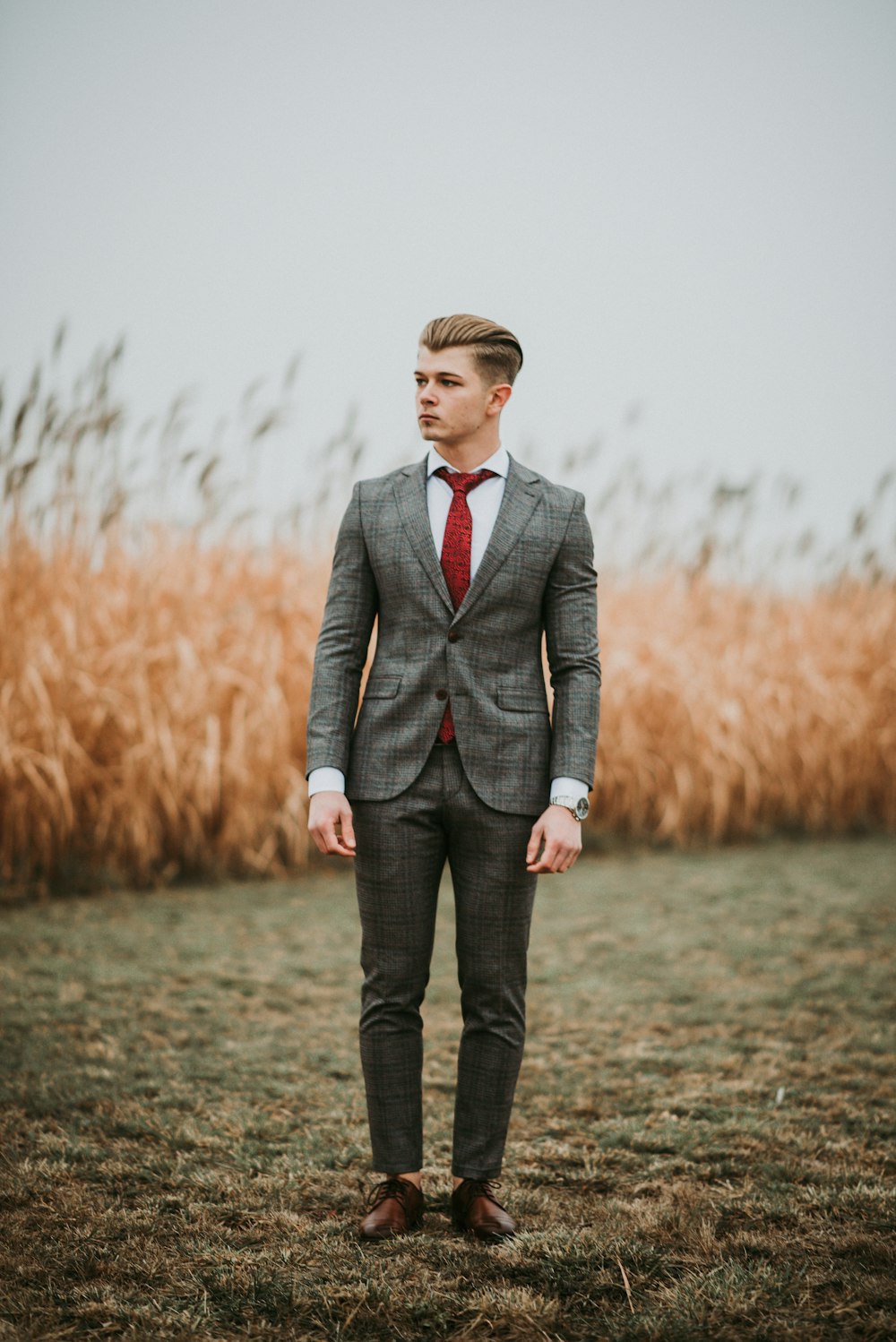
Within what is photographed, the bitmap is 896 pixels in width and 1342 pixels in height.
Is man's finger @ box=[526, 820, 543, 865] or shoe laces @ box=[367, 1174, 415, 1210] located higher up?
man's finger @ box=[526, 820, 543, 865]

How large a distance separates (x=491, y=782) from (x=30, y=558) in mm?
2968

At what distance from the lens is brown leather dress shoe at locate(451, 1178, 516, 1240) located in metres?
1.68

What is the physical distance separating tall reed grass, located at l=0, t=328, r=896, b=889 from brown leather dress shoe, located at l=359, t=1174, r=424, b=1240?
2.21 m

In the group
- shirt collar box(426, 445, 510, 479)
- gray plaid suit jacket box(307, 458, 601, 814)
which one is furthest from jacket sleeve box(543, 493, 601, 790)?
shirt collar box(426, 445, 510, 479)

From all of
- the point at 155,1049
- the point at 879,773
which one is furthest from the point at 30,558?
the point at 879,773

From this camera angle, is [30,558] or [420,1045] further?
[30,558]

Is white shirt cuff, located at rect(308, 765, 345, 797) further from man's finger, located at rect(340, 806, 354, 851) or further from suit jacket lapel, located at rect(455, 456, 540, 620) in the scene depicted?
suit jacket lapel, located at rect(455, 456, 540, 620)

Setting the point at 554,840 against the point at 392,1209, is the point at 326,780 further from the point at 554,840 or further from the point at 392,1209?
the point at 392,1209

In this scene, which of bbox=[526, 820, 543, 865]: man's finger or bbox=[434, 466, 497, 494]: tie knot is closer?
bbox=[526, 820, 543, 865]: man's finger

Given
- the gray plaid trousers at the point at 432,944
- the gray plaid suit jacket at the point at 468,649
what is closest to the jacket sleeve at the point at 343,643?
the gray plaid suit jacket at the point at 468,649

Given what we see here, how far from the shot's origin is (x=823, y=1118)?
2236 mm

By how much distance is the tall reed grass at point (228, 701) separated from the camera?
150 inches

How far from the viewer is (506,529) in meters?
1.70

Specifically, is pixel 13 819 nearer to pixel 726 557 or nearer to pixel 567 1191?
pixel 567 1191
